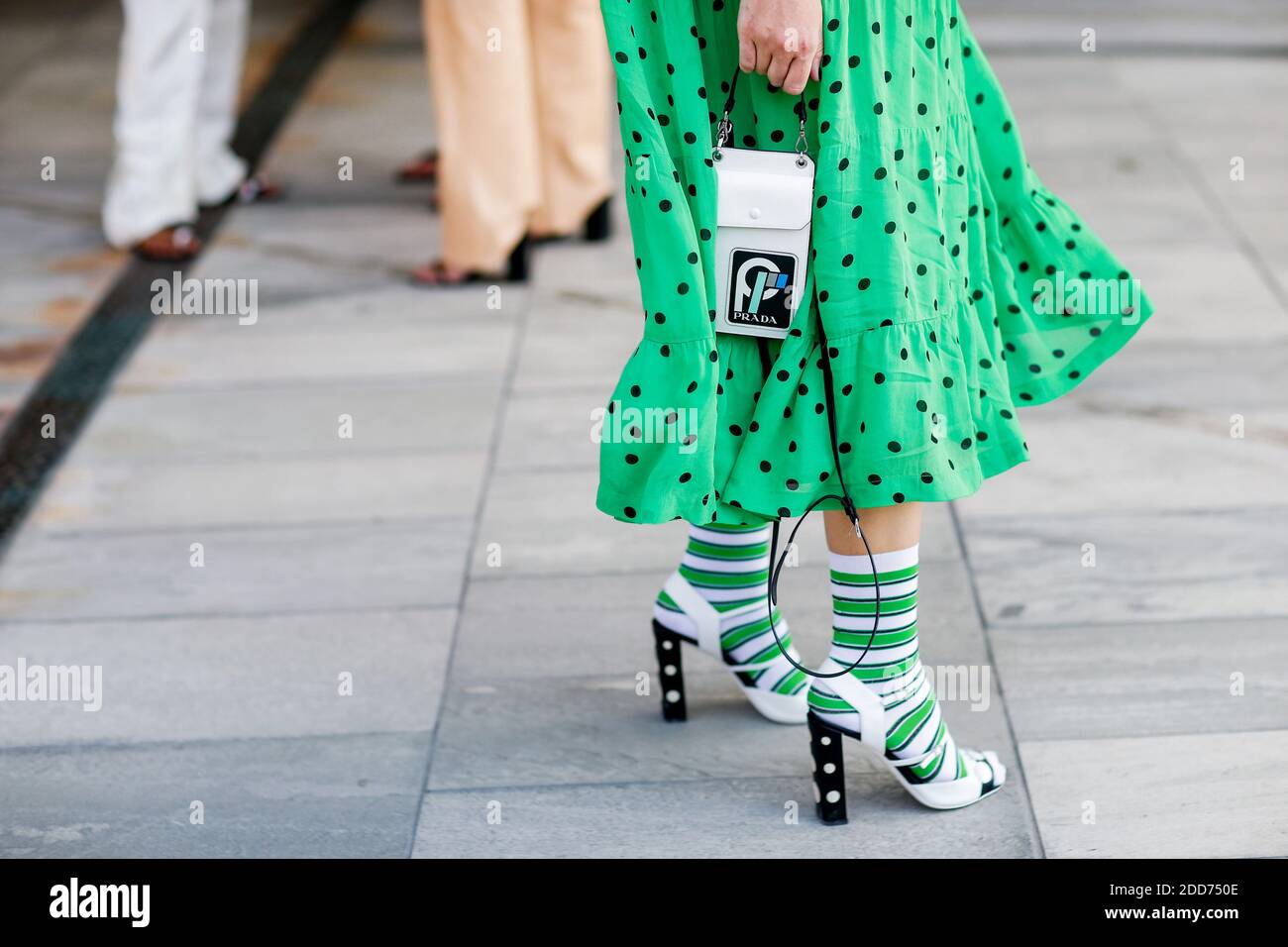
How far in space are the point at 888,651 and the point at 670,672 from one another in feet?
1.64

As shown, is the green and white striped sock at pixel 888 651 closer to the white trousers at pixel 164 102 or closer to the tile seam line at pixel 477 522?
the tile seam line at pixel 477 522

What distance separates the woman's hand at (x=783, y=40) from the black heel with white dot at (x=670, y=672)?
100cm

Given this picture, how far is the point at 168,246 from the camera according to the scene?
210 inches

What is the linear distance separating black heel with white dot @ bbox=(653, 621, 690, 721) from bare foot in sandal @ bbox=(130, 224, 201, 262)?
315 centimetres

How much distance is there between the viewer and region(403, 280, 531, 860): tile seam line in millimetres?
2699

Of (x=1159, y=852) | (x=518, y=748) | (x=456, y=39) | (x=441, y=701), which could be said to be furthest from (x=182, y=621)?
(x=456, y=39)

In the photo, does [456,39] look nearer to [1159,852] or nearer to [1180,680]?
[1180,680]

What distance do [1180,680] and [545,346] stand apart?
2216 millimetres

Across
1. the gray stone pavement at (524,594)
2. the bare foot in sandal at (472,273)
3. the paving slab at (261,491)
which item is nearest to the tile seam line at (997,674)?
the gray stone pavement at (524,594)

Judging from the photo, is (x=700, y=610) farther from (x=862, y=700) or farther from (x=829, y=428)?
(x=829, y=428)

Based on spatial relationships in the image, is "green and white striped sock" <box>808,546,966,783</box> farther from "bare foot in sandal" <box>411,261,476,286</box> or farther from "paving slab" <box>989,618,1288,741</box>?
"bare foot in sandal" <box>411,261,476,286</box>

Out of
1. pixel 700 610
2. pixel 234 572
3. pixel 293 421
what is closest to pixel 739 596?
pixel 700 610

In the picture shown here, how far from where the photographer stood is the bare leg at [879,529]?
237 cm
